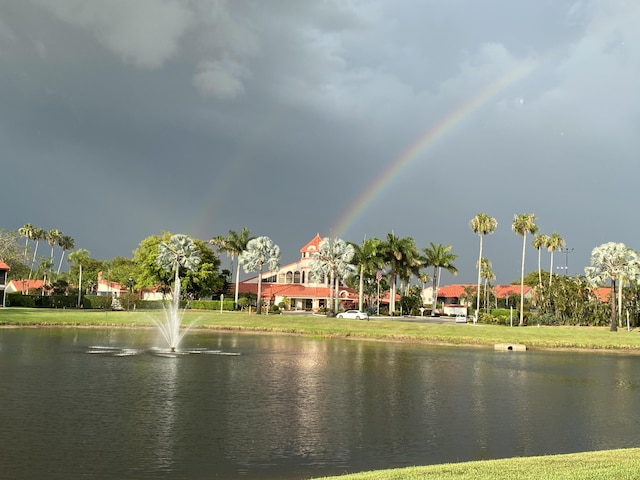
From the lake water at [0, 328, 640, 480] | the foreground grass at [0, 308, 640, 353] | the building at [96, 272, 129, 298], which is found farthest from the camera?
the building at [96, 272, 129, 298]

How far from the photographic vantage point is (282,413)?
2316 centimetres

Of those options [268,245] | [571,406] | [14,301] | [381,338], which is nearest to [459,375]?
[571,406]

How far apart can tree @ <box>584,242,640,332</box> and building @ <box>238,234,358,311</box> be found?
51.7 metres

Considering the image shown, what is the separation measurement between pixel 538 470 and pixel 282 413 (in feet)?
39.7

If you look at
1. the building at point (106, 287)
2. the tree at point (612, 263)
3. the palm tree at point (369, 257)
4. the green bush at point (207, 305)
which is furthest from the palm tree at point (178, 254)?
the tree at point (612, 263)

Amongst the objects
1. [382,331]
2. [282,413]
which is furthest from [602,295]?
[282,413]

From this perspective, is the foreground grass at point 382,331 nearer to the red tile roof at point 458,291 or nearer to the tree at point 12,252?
the tree at point 12,252

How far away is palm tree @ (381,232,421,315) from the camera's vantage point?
362ft

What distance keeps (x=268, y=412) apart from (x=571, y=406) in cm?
1361

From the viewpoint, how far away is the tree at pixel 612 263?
84.2 m

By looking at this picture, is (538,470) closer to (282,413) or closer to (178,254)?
→ (282,413)

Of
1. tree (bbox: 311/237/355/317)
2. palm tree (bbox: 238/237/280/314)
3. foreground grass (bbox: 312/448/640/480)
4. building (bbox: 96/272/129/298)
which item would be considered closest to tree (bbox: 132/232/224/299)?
palm tree (bbox: 238/237/280/314)

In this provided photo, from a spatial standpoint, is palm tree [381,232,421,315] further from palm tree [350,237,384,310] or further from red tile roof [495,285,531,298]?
red tile roof [495,285,531,298]

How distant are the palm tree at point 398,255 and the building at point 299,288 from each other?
1633 centimetres
